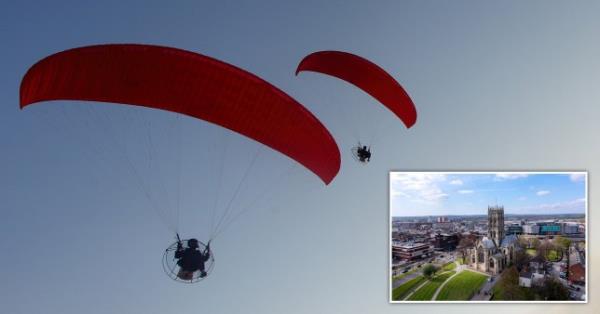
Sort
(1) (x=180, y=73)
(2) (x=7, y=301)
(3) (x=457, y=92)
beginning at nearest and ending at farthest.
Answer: (1) (x=180, y=73), (2) (x=7, y=301), (3) (x=457, y=92)

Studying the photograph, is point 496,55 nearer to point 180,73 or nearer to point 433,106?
point 433,106

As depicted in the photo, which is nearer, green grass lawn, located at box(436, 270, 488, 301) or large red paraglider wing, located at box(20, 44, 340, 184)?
large red paraglider wing, located at box(20, 44, 340, 184)

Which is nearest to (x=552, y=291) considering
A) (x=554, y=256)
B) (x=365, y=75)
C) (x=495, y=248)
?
(x=554, y=256)

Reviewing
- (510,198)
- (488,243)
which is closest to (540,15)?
(510,198)

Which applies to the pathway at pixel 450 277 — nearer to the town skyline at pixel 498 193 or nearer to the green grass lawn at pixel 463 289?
the green grass lawn at pixel 463 289

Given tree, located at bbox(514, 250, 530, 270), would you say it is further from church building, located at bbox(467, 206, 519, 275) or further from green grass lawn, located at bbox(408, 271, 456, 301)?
green grass lawn, located at bbox(408, 271, 456, 301)

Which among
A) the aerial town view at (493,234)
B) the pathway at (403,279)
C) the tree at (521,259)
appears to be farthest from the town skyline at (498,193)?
the pathway at (403,279)

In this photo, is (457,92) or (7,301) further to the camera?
(457,92)

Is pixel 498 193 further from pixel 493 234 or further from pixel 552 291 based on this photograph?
pixel 552 291

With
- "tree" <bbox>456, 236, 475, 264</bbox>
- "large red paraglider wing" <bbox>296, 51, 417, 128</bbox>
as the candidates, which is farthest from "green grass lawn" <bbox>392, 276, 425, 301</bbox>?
"large red paraglider wing" <bbox>296, 51, 417, 128</bbox>
